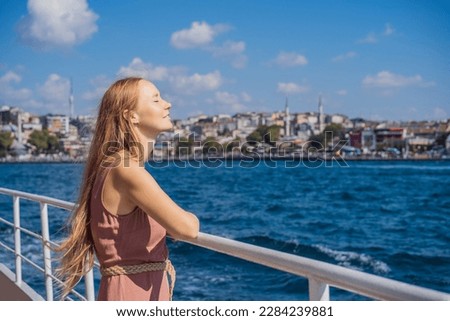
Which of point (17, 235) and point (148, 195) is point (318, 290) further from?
point (17, 235)

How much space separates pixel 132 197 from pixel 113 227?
0.19 ft

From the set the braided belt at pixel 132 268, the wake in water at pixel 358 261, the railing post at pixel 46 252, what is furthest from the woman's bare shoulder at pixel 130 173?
the wake in water at pixel 358 261

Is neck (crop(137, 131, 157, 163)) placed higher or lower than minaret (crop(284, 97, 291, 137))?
lower

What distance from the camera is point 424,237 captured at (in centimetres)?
1250

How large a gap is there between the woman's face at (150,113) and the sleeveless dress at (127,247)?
74 mm

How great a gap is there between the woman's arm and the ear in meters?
0.06

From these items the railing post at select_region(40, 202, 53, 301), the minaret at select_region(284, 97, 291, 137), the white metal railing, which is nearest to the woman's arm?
the white metal railing

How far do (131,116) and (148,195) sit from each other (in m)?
0.11

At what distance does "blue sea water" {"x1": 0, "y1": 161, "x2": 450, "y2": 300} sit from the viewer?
659 cm

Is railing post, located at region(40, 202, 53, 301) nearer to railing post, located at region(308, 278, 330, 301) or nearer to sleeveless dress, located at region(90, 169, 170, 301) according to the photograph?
sleeveless dress, located at region(90, 169, 170, 301)

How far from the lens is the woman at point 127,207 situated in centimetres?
76

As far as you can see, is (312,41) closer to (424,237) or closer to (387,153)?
(387,153)
